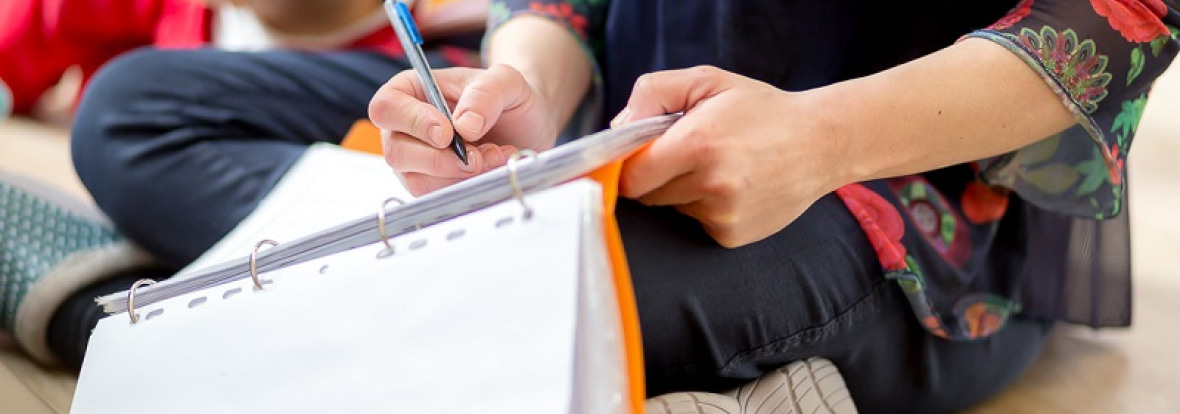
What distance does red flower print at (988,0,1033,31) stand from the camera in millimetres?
571

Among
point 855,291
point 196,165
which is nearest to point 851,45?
point 855,291

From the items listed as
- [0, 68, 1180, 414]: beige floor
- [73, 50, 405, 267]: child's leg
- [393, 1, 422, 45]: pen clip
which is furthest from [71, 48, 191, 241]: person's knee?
[393, 1, 422, 45]: pen clip

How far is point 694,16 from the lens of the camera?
68cm

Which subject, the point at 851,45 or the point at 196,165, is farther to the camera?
the point at 196,165

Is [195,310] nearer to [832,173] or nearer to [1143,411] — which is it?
[832,173]

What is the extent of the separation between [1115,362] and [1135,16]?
0.34 metres

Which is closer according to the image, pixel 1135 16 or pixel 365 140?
pixel 1135 16

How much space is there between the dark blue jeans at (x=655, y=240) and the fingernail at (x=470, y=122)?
97 mm

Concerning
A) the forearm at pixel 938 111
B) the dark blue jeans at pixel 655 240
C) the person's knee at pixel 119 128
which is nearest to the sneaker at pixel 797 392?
the dark blue jeans at pixel 655 240

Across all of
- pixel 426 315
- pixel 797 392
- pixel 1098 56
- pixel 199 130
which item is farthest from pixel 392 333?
pixel 199 130

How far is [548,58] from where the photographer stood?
2.37ft

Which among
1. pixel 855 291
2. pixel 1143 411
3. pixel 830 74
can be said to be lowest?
pixel 1143 411

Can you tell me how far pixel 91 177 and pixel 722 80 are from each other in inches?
22.0

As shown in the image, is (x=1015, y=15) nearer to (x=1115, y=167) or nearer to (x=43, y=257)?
(x=1115, y=167)
